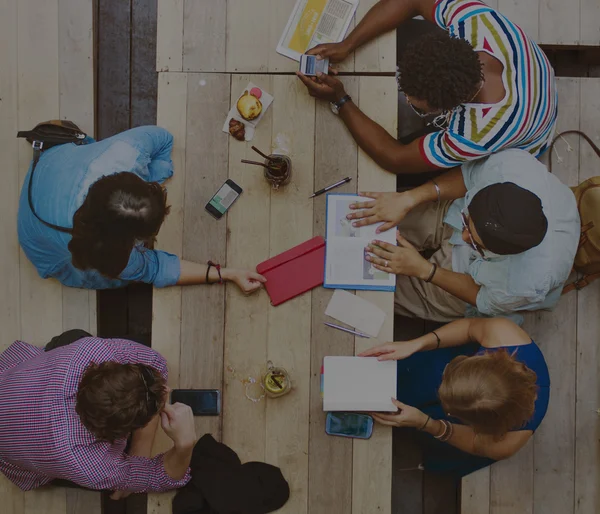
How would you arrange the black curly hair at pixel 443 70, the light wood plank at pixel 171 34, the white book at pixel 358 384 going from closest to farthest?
the black curly hair at pixel 443 70
the white book at pixel 358 384
the light wood plank at pixel 171 34

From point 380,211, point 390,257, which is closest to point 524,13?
point 380,211

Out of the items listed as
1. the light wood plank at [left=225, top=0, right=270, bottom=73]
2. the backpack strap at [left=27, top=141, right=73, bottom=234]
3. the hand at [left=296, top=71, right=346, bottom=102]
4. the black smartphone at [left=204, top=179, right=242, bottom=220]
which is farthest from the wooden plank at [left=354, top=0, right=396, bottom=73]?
the backpack strap at [left=27, top=141, right=73, bottom=234]

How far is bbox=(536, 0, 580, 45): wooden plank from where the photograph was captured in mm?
2383

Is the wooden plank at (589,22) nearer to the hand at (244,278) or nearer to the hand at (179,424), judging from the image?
the hand at (244,278)

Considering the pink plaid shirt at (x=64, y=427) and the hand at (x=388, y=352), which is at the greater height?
the hand at (x=388, y=352)

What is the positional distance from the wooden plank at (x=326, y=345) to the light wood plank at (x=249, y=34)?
0.93 ft

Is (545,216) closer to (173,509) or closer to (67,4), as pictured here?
(173,509)

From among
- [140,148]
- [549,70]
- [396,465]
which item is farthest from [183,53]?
[396,465]

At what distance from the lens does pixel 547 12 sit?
2389 mm

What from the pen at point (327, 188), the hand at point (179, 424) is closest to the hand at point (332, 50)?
the pen at point (327, 188)

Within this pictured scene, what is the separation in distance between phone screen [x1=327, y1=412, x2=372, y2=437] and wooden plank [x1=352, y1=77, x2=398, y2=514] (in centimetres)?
4

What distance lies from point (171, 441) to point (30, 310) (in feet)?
2.49

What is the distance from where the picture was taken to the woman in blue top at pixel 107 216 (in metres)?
1.70

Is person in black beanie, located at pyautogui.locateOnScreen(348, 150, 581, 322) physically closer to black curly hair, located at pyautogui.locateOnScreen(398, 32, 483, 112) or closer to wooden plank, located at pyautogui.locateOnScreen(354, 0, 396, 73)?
black curly hair, located at pyautogui.locateOnScreen(398, 32, 483, 112)
